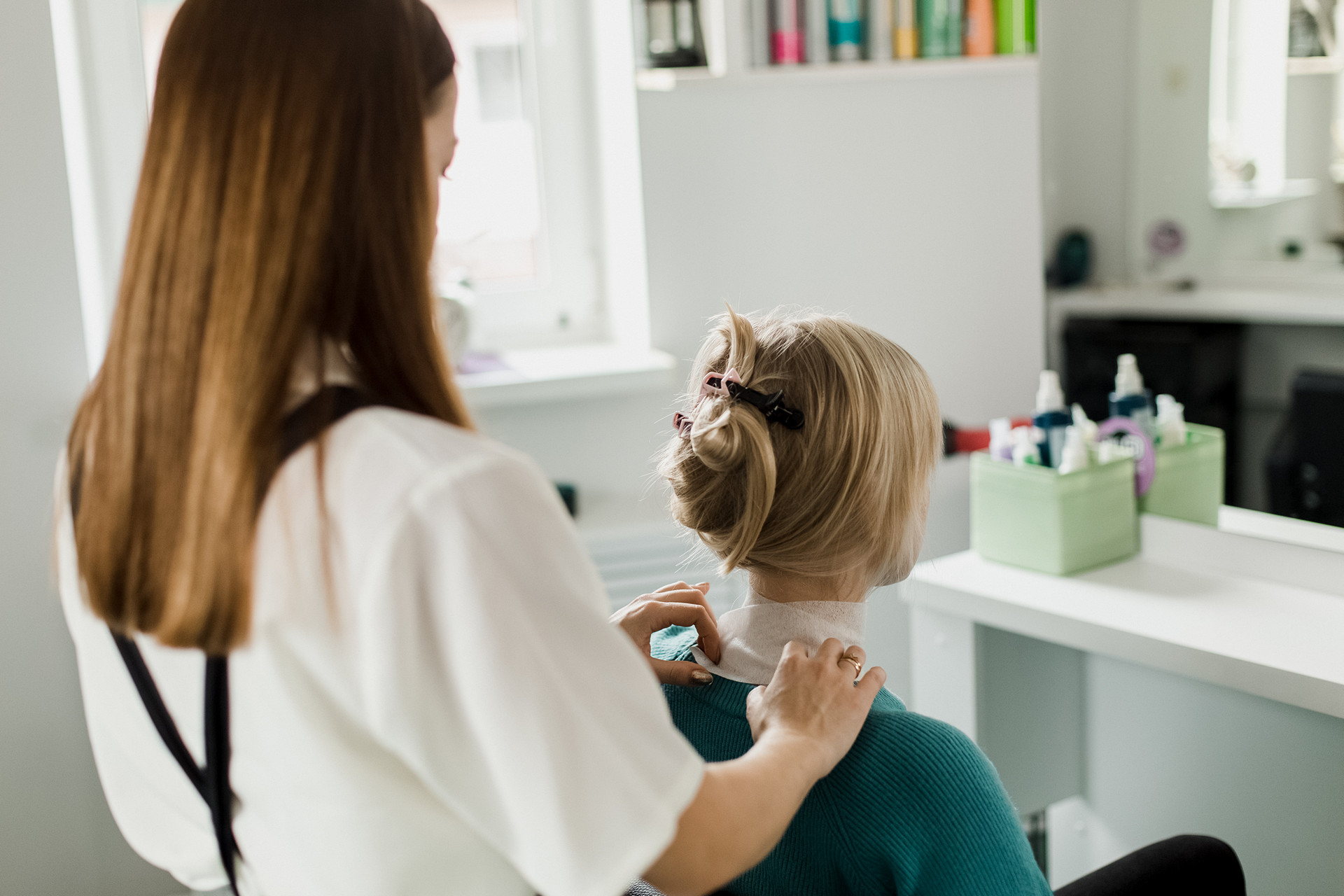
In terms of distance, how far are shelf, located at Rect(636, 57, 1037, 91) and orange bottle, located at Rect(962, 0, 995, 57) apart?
2 centimetres

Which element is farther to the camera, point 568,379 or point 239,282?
point 568,379

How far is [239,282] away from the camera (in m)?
0.58

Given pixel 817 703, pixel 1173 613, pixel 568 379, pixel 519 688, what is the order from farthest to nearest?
pixel 568 379
pixel 1173 613
pixel 817 703
pixel 519 688

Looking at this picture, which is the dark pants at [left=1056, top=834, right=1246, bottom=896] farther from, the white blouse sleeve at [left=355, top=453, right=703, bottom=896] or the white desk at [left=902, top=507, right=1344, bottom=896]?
the white blouse sleeve at [left=355, top=453, right=703, bottom=896]

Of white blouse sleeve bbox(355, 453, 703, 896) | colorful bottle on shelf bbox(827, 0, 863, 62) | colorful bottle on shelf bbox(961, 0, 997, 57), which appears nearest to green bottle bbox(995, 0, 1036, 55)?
colorful bottle on shelf bbox(961, 0, 997, 57)

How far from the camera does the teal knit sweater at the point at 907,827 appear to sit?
0.87 metres

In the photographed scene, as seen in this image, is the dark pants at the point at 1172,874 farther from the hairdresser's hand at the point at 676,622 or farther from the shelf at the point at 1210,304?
the shelf at the point at 1210,304

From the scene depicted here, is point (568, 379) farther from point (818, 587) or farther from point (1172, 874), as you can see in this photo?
point (1172, 874)

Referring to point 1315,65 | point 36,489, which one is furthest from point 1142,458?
point 36,489

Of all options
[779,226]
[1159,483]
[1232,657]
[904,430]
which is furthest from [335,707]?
[779,226]

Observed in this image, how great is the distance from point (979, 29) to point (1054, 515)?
42.4 inches

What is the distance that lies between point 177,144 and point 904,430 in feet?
1.94

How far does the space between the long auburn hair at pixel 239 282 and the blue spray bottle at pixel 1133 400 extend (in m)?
1.34

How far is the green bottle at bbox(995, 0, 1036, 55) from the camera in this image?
219cm
